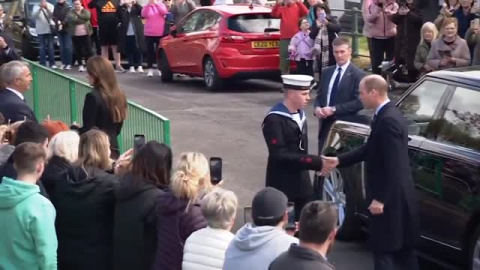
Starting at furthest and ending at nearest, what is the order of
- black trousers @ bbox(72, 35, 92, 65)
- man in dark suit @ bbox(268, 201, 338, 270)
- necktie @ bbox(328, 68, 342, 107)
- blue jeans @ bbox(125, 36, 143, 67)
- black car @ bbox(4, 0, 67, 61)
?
black car @ bbox(4, 0, 67, 61) < black trousers @ bbox(72, 35, 92, 65) < blue jeans @ bbox(125, 36, 143, 67) < necktie @ bbox(328, 68, 342, 107) < man in dark suit @ bbox(268, 201, 338, 270)

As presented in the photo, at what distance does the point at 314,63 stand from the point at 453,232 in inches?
440

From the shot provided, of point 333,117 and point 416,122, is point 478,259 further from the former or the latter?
point 333,117

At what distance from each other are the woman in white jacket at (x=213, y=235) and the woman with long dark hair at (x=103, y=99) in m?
3.55

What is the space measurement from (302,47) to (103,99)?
10063 millimetres

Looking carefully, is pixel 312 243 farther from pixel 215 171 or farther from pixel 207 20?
pixel 207 20

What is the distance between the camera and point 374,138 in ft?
26.6

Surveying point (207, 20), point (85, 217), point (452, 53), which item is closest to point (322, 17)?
point (207, 20)

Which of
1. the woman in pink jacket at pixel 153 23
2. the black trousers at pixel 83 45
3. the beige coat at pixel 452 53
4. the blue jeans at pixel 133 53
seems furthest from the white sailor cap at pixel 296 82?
the black trousers at pixel 83 45

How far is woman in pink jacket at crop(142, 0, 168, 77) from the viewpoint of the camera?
74.8 feet

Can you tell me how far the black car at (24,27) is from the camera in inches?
1033

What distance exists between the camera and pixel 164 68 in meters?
22.2

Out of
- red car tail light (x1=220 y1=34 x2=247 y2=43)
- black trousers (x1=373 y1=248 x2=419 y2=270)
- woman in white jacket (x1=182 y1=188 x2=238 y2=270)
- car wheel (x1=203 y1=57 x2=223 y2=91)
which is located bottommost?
car wheel (x1=203 y1=57 x2=223 y2=91)

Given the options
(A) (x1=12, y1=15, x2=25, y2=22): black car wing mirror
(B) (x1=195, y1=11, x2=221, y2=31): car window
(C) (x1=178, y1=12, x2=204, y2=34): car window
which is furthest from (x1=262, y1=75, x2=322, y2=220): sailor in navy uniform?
(A) (x1=12, y1=15, x2=25, y2=22): black car wing mirror

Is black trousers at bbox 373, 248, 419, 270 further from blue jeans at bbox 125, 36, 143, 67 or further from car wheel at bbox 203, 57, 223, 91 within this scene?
blue jeans at bbox 125, 36, 143, 67
